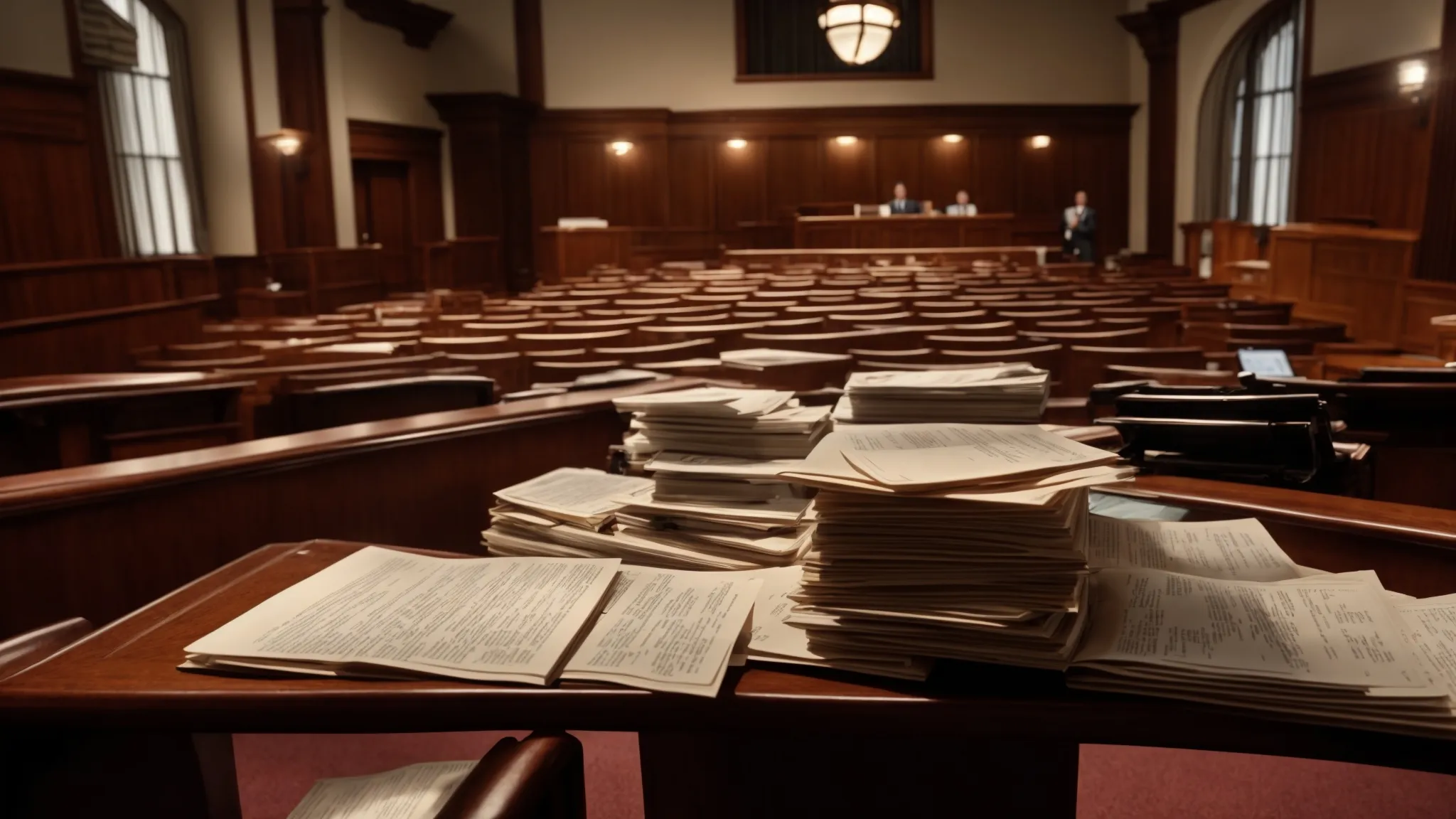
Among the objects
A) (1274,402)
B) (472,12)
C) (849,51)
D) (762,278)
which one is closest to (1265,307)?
(762,278)

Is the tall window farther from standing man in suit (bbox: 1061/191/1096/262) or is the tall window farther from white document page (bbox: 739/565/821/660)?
white document page (bbox: 739/565/821/660)

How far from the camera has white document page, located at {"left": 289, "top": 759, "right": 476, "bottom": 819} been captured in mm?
1199

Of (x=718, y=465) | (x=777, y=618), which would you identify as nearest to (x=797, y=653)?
(x=777, y=618)

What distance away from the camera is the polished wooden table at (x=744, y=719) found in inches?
35.9

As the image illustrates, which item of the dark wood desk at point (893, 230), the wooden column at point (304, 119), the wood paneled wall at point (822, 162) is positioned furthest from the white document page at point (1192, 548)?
the wood paneled wall at point (822, 162)

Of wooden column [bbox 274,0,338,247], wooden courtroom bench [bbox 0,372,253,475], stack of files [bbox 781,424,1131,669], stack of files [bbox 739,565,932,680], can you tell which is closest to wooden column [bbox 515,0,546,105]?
wooden column [bbox 274,0,338,247]

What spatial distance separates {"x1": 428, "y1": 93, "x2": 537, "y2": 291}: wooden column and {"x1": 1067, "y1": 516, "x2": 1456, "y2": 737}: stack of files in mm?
14193

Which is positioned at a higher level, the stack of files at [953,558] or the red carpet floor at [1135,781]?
the stack of files at [953,558]

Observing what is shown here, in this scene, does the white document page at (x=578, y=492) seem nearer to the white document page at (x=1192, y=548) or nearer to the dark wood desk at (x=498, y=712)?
the dark wood desk at (x=498, y=712)

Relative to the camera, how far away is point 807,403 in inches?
102

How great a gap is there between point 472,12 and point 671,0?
2.92 m

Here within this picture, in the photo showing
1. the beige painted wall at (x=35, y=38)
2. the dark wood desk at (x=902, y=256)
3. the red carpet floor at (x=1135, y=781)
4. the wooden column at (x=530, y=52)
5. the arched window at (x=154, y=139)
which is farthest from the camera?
the wooden column at (x=530, y=52)

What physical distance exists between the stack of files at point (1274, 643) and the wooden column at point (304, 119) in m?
11.9

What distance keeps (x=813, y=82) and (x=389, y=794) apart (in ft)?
51.0
